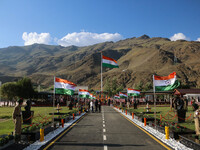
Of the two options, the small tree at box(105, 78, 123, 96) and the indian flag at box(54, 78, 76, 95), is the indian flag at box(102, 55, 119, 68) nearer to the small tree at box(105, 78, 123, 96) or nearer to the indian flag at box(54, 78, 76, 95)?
the indian flag at box(54, 78, 76, 95)

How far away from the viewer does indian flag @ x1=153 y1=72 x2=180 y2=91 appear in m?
13.1

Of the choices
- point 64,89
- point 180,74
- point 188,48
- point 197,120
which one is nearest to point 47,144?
point 64,89

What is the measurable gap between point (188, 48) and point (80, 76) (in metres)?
102

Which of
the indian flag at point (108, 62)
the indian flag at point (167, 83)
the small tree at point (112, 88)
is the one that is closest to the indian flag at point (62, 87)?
the indian flag at point (167, 83)

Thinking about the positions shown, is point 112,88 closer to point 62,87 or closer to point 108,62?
point 108,62

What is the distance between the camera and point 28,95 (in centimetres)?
6372

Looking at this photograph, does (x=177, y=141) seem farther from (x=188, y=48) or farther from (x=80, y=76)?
(x=188, y=48)

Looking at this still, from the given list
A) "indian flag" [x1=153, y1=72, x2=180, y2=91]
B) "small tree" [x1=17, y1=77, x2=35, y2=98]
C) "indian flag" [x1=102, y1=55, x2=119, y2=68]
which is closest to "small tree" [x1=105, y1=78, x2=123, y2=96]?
"small tree" [x1=17, y1=77, x2=35, y2=98]

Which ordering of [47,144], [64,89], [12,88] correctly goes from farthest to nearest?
[12,88], [64,89], [47,144]

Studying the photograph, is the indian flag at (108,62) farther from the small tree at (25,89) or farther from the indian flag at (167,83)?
the small tree at (25,89)

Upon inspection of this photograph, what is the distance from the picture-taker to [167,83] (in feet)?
44.0

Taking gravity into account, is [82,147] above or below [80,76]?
below

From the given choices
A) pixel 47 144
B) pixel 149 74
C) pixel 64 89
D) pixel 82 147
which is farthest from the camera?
pixel 149 74

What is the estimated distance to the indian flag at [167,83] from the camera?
13.1 m
